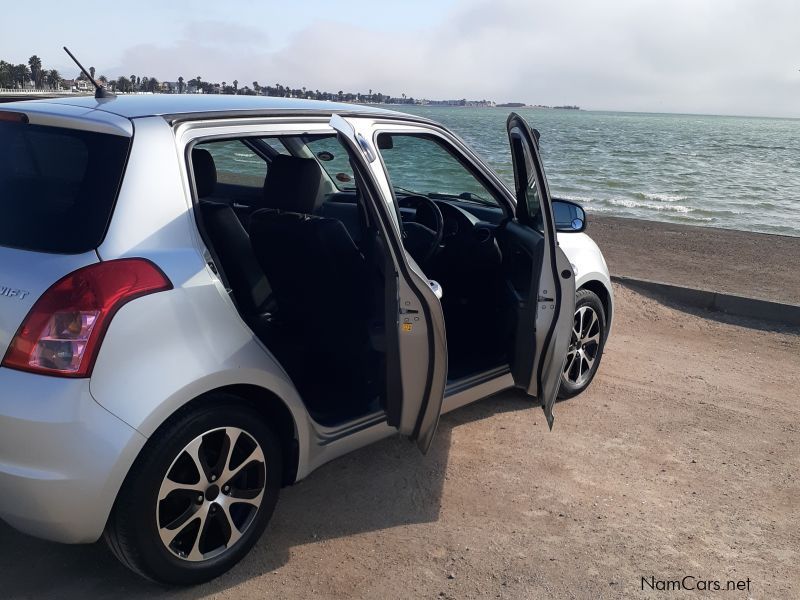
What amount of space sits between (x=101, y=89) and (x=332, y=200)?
1907 millimetres

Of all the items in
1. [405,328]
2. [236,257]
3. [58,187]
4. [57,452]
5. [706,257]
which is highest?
[58,187]

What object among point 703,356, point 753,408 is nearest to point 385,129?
point 753,408

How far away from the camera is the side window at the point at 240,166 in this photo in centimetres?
427

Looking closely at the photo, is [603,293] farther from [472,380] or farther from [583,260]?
[472,380]

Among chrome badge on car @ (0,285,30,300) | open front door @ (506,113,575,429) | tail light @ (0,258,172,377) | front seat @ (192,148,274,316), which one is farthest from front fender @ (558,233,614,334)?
chrome badge on car @ (0,285,30,300)

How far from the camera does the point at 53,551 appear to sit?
3047 mm

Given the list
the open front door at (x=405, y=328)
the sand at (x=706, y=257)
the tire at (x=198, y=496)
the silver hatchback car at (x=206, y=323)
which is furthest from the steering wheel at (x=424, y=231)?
the sand at (x=706, y=257)

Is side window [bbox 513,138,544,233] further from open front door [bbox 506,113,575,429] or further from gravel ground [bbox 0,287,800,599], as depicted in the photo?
gravel ground [bbox 0,287,800,599]

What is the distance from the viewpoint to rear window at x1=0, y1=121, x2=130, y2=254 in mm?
2533

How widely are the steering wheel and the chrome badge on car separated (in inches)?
85.8

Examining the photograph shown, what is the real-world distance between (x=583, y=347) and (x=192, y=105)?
291cm

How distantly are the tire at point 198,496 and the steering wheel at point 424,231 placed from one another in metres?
1.62

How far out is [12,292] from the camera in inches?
95.5

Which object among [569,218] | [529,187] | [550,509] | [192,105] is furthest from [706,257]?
[192,105]
